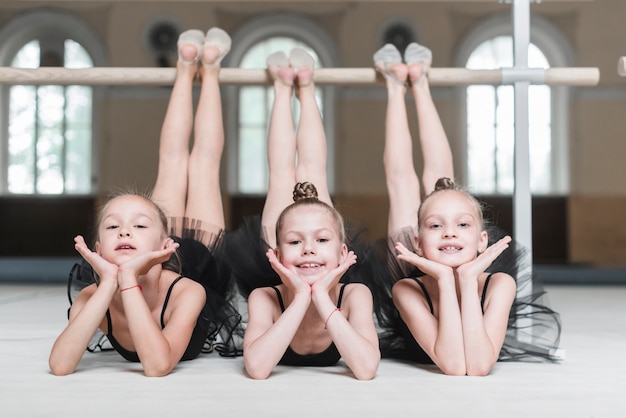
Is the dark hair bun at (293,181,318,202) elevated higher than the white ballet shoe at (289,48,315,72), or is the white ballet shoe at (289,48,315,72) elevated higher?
the white ballet shoe at (289,48,315,72)

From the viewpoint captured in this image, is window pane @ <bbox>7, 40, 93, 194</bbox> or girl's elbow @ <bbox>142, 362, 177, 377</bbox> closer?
girl's elbow @ <bbox>142, 362, 177, 377</bbox>

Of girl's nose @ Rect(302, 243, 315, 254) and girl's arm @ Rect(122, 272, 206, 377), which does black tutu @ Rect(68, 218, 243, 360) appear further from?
girl's nose @ Rect(302, 243, 315, 254)

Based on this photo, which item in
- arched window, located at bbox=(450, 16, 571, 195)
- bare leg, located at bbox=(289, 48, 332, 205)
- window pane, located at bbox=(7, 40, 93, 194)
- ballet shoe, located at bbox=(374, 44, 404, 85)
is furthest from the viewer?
window pane, located at bbox=(7, 40, 93, 194)

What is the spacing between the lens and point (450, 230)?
1.33m

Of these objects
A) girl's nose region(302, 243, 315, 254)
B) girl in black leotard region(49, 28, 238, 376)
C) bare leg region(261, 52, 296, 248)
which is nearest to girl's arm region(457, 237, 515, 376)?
girl's nose region(302, 243, 315, 254)

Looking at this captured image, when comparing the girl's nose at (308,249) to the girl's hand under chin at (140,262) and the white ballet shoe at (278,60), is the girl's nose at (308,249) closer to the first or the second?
the girl's hand under chin at (140,262)

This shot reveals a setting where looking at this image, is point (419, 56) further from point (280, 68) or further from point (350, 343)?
point (350, 343)

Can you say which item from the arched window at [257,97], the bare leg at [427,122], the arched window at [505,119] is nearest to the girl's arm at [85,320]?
the bare leg at [427,122]

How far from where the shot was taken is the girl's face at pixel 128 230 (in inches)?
50.7

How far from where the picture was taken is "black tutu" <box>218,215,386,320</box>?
5.15 ft

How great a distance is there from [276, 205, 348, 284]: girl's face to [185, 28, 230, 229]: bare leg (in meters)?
0.68

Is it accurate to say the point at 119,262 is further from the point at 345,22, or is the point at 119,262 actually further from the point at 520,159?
the point at 345,22

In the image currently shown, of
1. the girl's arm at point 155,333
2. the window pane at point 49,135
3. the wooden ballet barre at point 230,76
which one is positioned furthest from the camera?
the window pane at point 49,135

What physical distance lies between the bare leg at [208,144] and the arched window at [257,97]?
4.83 meters
